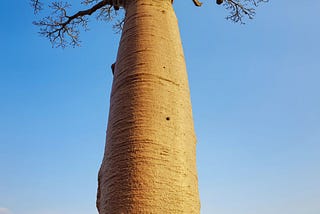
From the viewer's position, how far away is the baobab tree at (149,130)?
4.15 ft

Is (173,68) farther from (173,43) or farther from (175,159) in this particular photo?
(175,159)

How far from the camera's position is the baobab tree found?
1266mm

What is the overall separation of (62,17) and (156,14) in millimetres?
1851

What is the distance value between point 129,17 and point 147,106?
29.6 inches

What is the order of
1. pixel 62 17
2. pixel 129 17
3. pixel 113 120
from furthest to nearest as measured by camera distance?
pixel 62 17 → pixel 129 17 → pixel 113 120

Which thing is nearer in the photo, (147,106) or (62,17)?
(147,106)

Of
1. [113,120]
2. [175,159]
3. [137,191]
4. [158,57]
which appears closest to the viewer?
[137,191]

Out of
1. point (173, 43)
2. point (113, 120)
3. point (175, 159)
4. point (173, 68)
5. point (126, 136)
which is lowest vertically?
point (175, 159)

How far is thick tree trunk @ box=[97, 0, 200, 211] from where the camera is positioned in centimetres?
126

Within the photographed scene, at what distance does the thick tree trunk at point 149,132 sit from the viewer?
1.26 m

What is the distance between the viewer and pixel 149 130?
138 centimetres

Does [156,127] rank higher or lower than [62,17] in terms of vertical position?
lower

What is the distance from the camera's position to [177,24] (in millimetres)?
2018

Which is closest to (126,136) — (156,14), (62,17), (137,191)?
(137,191)
